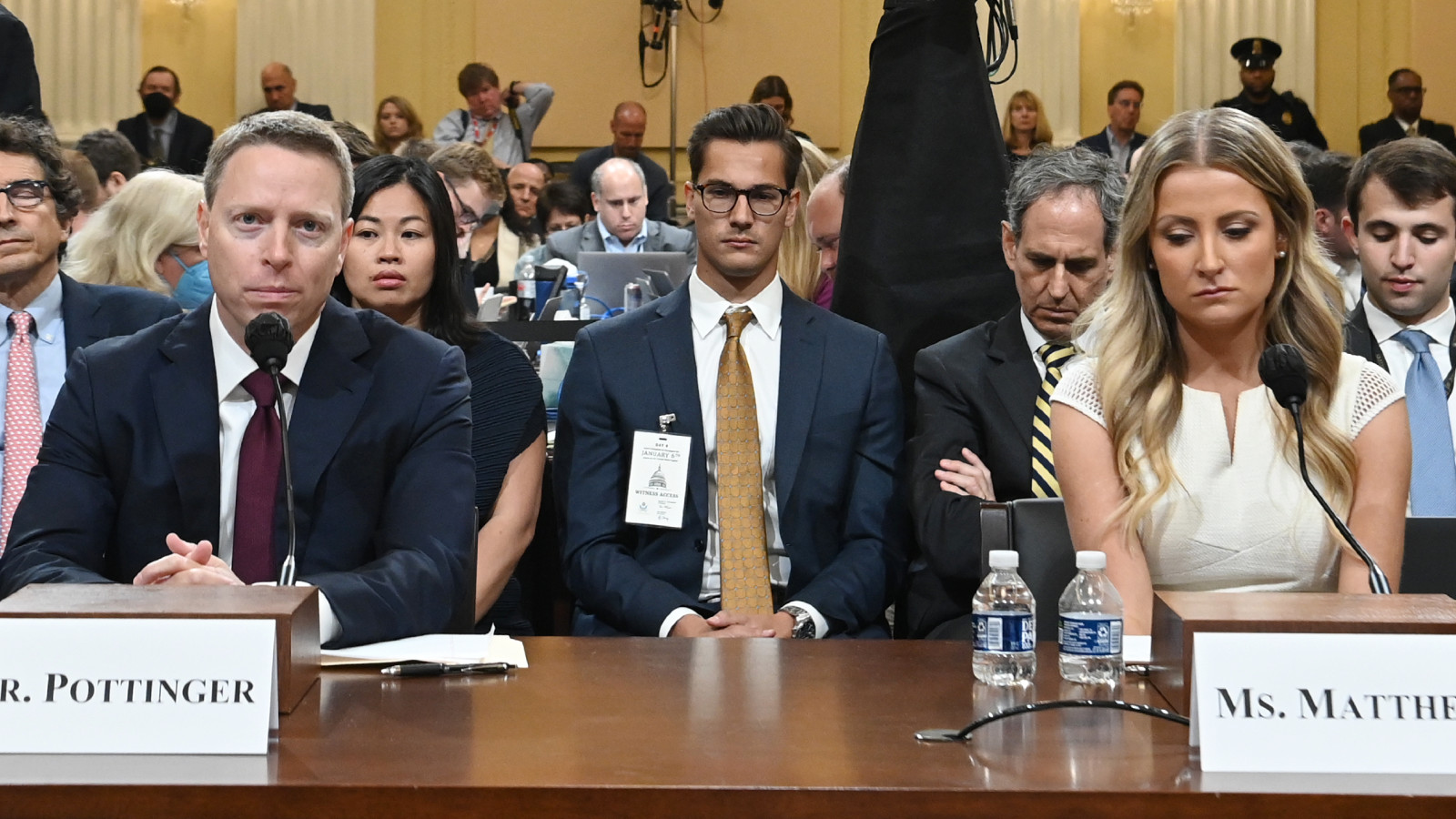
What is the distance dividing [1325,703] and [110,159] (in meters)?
5.50

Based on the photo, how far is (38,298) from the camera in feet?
9.93

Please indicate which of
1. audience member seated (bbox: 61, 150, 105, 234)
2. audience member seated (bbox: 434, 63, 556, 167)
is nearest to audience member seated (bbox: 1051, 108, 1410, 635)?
audience member seated (bbox: 61, 150, 105, 234)

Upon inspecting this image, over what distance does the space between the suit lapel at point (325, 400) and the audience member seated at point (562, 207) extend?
5.38 metres

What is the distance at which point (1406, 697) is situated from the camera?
1.35 meters

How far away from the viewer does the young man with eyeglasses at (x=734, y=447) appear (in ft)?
9.20

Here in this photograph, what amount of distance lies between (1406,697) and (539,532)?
7.27 feet

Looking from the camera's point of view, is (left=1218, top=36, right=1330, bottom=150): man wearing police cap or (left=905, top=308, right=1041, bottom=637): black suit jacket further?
(left=1218, top=36, right=1330, bottom=150): man wearing police cap

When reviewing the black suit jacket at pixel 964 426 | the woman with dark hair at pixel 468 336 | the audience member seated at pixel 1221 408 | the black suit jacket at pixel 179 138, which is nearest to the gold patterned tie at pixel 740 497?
the black suit jacket at pixel 964 426

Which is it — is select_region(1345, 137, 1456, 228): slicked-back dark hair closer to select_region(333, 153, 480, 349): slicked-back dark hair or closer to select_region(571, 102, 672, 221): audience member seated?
select_region(333, 153, 480, 349): slicked-back dark hair

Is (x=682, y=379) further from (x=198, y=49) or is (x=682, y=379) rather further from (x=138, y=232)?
→ (x=198, y=49)

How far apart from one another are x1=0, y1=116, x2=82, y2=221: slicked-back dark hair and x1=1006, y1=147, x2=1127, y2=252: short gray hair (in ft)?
6.15

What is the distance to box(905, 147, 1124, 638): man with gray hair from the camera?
2779 millimetres

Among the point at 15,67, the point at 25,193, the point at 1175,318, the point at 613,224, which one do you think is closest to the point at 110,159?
the point at 15,67

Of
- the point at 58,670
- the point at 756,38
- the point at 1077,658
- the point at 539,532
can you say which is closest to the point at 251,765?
the point at 58,670
